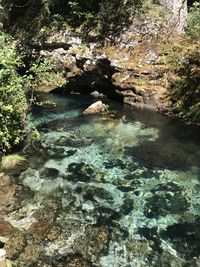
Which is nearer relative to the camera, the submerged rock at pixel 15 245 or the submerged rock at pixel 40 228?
the submerged rock at pixel 15 245

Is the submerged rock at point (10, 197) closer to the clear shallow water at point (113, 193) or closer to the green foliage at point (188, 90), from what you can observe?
the clear shallow water at point (113, 193)

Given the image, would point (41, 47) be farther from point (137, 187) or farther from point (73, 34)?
point (137, 187)

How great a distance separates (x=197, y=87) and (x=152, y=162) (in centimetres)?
536

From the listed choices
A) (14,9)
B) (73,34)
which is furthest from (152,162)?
(14,9)

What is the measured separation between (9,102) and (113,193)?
11.9 feet

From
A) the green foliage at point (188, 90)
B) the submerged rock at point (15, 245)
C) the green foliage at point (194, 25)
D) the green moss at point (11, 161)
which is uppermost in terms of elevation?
the green foliage at point (194, 25)

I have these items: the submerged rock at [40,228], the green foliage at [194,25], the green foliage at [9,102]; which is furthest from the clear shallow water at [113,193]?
the green foliage at [194,25]

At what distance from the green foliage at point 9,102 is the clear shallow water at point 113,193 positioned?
3.18 ft

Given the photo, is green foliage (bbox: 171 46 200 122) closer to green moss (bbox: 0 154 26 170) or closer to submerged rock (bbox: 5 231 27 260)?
green moss (bbox: 0 154 26 170)

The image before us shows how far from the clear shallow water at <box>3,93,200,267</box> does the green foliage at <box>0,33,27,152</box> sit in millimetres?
970

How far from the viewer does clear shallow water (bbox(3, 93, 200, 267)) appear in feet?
24.0

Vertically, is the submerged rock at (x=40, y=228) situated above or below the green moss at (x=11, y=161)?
above

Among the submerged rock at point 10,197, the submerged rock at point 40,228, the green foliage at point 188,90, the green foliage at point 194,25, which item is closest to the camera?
the submerged rock at point 40,228

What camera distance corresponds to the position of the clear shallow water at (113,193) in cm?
730
